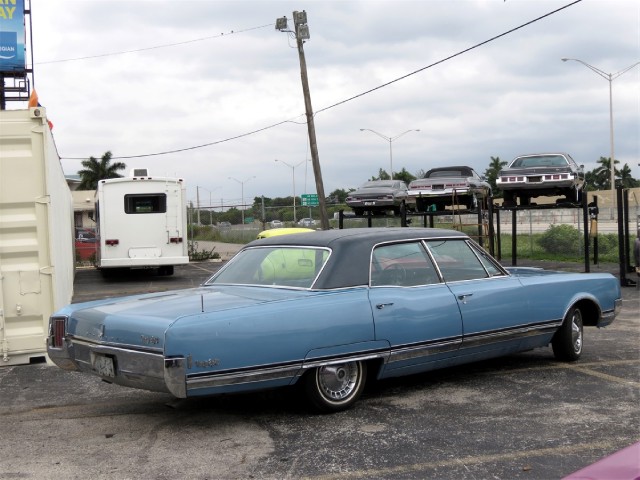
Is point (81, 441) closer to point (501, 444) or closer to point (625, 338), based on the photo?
point (501, 444)

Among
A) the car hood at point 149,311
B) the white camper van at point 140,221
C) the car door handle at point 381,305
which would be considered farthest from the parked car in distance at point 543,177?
the car hood at point 149,311

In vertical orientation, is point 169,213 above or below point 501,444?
above

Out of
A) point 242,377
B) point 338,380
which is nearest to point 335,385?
point 338,380

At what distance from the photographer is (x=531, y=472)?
173 inches

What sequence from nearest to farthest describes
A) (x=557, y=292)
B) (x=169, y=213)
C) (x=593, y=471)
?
1. (x=593, y=471)
2. (x=557, y=292)
3. (x=169, y=213)

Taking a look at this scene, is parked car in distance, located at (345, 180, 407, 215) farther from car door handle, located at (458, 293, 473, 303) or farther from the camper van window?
car door handle, located at (458, 293, 473, 303)

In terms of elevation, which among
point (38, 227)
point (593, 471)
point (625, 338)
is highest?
point (38, 227)

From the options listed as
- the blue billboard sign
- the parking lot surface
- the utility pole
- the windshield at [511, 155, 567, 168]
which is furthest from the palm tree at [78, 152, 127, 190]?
the parking lot surface

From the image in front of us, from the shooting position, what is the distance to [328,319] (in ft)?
17.7

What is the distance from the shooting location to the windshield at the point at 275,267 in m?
5.98

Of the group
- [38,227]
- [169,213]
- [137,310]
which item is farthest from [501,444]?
[169,213]

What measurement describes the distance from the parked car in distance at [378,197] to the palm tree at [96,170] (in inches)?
1968

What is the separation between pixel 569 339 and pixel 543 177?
11.8m

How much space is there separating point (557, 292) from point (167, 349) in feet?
13.0
